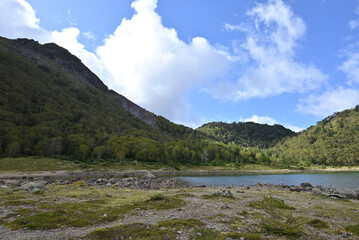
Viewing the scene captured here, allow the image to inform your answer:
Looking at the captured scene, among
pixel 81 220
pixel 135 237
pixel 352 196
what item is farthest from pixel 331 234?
pixel 352 196

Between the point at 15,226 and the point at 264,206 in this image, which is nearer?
the point at 15,226

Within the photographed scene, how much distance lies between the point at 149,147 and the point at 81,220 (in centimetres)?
15742

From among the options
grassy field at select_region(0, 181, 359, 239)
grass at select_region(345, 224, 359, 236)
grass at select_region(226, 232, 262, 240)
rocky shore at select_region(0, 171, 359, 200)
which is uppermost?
Result: grass at select_region(226, 232, 262, 240)

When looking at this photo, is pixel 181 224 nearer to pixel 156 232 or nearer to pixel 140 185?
pixel 156 232

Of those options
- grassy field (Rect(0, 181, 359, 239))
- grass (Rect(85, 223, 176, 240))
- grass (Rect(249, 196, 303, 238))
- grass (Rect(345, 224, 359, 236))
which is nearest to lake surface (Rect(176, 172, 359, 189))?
grass (Rect(249, 196, 303, 238))

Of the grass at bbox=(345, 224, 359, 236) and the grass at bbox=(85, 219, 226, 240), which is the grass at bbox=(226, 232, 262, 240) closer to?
the grass at bbox=(85, 219, 226, 240)

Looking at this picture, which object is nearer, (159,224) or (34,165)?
(159,224)

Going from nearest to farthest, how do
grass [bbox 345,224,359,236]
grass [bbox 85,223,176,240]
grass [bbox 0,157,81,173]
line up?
grass [bbox 85,223,176,240], grass [bbox 345,224,359,236], grass [bbox 0,157,81,173]

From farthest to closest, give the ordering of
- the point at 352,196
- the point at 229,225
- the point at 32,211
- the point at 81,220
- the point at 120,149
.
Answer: the point at 120,149 < the point at 352,196 < the point at 32,211 < the point at 81,220 < the point at 229,225

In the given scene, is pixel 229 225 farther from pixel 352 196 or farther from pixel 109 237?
pixel 352 196

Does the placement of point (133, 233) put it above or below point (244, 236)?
below

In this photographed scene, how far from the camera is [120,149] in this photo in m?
150

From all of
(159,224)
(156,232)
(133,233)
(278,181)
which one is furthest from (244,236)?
(278,181)

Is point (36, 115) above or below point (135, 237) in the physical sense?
above
